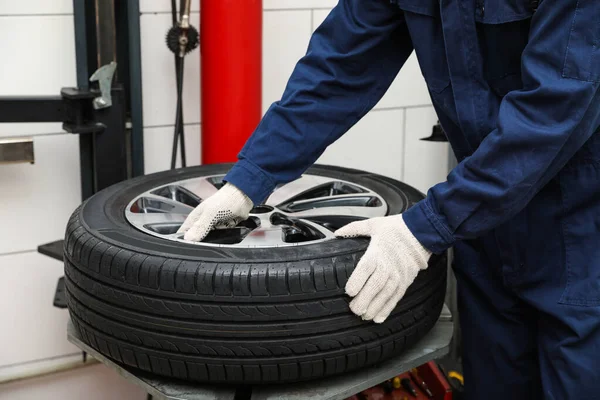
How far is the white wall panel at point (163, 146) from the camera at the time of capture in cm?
202

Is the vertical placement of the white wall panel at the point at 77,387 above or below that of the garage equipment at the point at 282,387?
below

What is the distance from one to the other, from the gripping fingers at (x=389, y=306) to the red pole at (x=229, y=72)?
2.49 ft

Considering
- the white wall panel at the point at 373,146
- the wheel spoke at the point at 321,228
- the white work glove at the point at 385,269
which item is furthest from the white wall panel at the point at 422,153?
the white work glove at the point at 385,269

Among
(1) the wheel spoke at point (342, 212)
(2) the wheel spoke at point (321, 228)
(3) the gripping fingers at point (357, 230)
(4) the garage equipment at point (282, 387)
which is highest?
(3) the gripping fingers at point (357, 230)

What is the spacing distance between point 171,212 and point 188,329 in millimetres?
433

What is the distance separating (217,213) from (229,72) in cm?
53

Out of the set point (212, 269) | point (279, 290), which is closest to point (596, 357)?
point (279, 290)

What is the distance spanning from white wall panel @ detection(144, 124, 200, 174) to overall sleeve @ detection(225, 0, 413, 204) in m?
0.64

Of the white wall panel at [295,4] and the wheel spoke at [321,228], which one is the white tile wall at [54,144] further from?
the wheel spoke at [321,228]

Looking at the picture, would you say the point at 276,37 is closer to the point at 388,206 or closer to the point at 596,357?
the point at 388,206

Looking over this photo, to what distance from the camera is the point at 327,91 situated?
4.80ft

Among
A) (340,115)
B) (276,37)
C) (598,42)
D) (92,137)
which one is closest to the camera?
(598,42)

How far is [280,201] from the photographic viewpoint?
1.62 metres

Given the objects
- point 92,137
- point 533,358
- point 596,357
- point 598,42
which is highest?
point 598,42
